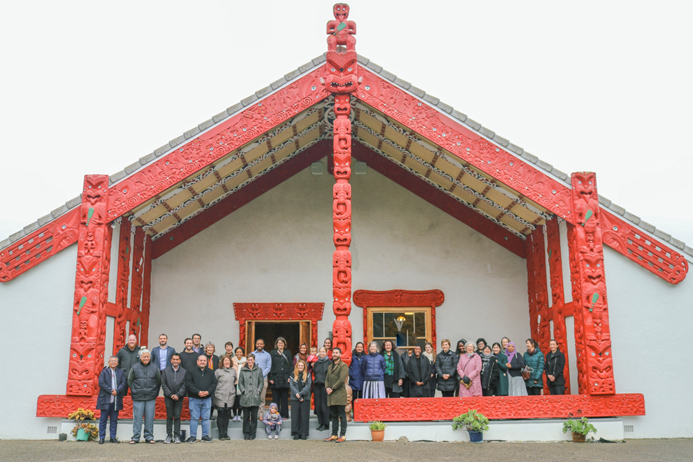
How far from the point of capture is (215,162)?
1104 centimetres

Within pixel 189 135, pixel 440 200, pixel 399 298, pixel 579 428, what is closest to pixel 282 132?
pixel 189 135

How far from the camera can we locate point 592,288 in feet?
33.5

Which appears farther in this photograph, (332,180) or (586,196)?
(332,180)

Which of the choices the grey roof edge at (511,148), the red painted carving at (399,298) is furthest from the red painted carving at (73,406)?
the grey roof edge at (511,148)

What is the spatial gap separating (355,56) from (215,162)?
293 cm

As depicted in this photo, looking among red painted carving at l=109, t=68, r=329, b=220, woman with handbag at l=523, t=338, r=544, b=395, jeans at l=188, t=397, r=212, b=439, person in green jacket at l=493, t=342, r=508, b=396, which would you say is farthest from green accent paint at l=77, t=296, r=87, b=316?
woman with handbag at l=523, t=338, r=544, b=395

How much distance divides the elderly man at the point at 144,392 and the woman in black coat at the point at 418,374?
155 inches

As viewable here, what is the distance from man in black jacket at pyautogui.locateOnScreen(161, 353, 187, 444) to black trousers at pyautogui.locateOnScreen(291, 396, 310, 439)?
5.29 feet

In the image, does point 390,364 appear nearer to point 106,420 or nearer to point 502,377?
point 502,377

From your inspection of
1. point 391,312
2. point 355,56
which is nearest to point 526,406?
point 391,312

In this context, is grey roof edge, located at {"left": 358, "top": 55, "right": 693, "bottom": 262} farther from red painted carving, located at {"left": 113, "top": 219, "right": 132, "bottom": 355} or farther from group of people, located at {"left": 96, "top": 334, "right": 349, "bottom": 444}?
red painted carving, located at {"left": 113, "top": 219, "right": 132, "bottom": 355}

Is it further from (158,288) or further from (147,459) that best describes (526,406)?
(158,288)

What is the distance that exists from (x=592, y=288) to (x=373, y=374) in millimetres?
3661

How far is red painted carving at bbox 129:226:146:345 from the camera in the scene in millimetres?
12297
